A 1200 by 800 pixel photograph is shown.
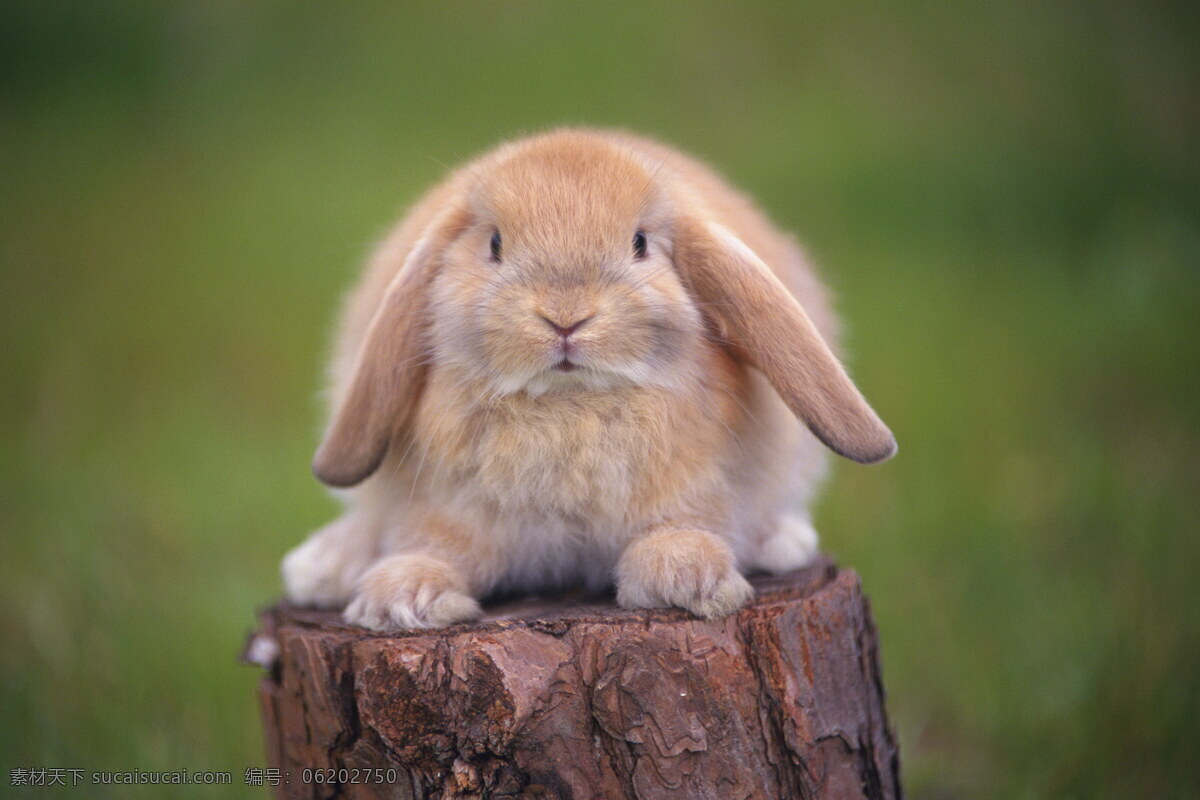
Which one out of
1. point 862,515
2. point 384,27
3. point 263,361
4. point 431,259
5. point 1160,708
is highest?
point 384,27

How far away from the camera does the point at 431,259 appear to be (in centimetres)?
188

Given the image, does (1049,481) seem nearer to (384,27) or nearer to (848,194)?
(848,194)

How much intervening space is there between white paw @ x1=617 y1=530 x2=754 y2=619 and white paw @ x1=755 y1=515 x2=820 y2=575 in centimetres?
30

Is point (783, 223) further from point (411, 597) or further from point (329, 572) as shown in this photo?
point (411, 597)

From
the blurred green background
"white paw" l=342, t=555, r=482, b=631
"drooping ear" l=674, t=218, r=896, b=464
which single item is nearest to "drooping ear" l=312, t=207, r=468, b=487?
"white paw" l=342, t=555, r=482, b=631

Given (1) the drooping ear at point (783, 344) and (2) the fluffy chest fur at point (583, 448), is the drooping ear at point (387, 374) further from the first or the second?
(1) the drooping ear at point (783, 344)

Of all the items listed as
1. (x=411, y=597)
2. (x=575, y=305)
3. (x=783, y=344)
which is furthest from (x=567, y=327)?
(x=411, y=597)

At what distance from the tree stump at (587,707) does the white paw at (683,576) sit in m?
0.02

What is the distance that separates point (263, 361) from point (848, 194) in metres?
2.33

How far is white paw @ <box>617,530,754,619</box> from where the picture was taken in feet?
5.59

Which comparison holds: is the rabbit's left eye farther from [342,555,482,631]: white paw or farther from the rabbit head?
[342,555,482,631]: white paw

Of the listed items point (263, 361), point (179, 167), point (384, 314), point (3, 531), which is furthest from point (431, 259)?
point (179, 167)

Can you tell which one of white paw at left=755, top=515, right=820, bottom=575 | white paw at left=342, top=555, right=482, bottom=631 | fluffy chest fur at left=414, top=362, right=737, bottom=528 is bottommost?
white paw at left=755, top=515, right=820, bottom=575

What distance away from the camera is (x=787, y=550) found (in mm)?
2076
